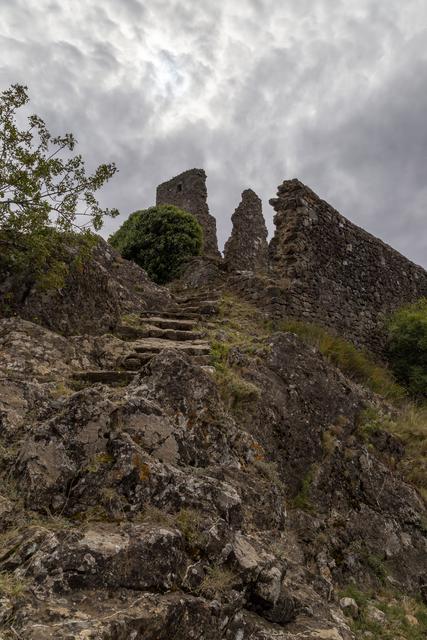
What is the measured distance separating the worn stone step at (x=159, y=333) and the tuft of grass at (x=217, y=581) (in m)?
4.87

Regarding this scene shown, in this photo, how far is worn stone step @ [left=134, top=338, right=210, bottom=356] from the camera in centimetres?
715

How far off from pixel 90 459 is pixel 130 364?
305 cm

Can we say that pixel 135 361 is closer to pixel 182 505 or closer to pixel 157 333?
pixel 157 333

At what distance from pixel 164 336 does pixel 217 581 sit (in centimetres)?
542

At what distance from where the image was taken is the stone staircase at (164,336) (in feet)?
20.1

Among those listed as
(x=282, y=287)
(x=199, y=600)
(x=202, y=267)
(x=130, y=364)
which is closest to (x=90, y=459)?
(x=199, y=600)

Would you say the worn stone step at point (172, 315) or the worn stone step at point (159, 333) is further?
the worn stone step at point (172, 315)

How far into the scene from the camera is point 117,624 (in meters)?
2.43

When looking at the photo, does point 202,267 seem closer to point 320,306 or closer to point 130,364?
point 320,306

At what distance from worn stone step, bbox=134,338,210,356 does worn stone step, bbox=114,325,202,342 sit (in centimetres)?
16

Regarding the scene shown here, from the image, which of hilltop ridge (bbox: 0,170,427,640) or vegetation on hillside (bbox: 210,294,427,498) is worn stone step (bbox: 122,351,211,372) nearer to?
hilltop ridge (bbox: 0,170,427,640)

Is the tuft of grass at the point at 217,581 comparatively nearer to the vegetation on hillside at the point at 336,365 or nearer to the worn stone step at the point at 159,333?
the vegetation on hillside at the point at 336,365

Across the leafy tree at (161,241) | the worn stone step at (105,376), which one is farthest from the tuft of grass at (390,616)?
the leafy tree at (161,241)

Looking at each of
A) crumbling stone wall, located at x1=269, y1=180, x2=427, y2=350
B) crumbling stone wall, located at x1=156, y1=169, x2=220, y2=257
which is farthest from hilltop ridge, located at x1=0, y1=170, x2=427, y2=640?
crumbling stone wall, located at x1=156, y1=169, x2=220, y2=257
